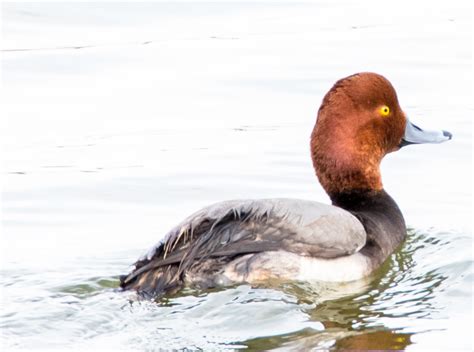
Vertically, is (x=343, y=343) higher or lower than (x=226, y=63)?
lower

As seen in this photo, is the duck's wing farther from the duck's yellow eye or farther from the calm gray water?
the duck's yellow eye

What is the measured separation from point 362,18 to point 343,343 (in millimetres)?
8319

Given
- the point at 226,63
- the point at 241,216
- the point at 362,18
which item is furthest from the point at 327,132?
the point at 362,18

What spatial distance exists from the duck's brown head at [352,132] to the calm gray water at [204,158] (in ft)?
1.95

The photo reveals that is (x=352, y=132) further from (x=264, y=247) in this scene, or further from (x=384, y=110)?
(x=264, y=247)

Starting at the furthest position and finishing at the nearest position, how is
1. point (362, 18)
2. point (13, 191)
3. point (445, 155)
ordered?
1. point (362, 18)
2. point (445, 155)
3. point (13, 191)

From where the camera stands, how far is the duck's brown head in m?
8.35

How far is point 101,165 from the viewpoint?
10500 millimetres

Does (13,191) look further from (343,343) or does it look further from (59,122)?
(343,343)

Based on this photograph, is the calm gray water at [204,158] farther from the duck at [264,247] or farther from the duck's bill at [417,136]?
the duck's bill at [417,136]

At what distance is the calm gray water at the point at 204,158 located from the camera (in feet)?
23.0

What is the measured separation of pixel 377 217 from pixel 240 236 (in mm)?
1283

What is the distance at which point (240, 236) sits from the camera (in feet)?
24.0

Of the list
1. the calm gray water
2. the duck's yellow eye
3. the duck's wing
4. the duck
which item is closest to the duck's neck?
the duck
